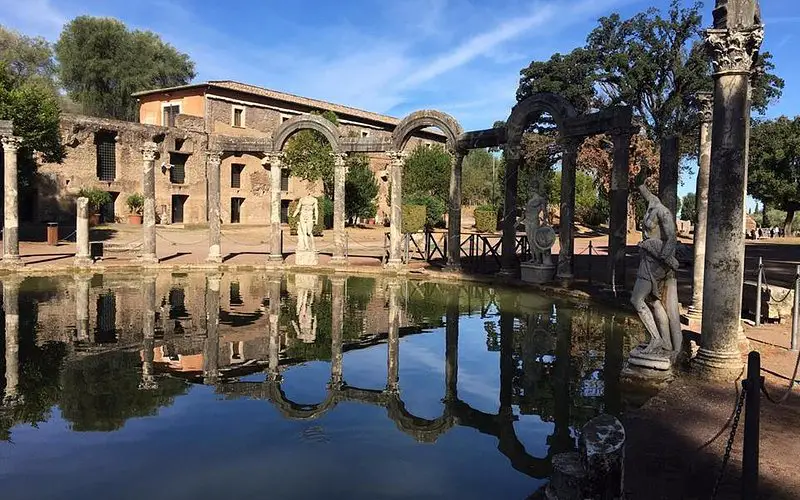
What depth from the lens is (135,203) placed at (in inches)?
1465

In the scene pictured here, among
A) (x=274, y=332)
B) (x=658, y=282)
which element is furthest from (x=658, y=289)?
(x=274, y=332)

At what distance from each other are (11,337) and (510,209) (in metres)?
12.3

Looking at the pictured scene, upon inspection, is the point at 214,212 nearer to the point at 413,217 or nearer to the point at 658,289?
the point at 658,289

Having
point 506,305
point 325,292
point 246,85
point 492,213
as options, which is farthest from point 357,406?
point 246,85

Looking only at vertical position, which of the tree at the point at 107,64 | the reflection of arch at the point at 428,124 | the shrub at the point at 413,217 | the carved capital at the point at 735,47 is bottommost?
the shrub at the point at 413,217

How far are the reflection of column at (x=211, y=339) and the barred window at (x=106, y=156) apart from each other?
2569 centimetres

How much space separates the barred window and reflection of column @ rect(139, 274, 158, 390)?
2430 cm

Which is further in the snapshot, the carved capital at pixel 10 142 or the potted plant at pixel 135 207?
the potted plant at pixel 135 207

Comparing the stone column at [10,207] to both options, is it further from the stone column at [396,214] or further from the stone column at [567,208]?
the stone column at [567,208]

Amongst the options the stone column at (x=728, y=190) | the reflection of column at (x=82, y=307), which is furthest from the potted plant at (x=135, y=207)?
the stone column at (x=728, y=190)

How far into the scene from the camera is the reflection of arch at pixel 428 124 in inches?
756

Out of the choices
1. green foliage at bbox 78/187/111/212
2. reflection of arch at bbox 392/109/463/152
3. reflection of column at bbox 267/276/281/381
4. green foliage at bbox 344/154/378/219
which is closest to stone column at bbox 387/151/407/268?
reflection of arch at bbox 392/109/463/152

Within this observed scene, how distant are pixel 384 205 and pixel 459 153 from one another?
3168 centimetres

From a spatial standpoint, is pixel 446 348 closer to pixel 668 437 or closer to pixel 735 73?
pixel 668 437
